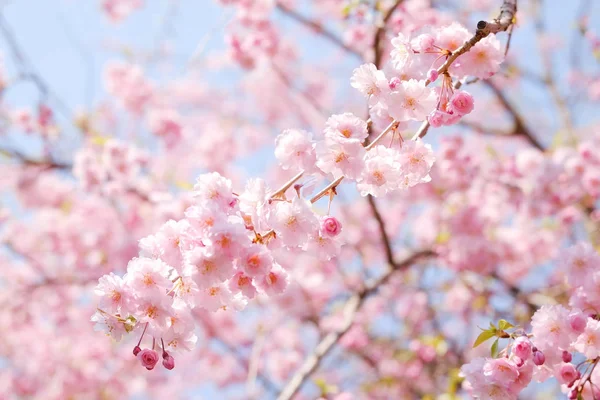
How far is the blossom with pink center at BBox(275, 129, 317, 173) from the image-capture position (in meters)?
1.59

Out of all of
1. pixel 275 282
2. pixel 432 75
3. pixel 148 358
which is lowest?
pixel 148 358

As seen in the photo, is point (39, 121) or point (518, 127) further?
point (39, 121)

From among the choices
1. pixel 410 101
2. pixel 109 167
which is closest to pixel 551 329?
pixel 410 101

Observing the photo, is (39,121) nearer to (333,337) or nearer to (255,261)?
(333,337)

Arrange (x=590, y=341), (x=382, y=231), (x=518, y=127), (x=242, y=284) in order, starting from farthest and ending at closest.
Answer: (x=518, y=127)
(x=382, y=231)
(x=590, y=341)
(x=242, y=284)

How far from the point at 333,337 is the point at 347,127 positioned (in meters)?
2.20

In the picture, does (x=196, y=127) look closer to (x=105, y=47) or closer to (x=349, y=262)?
(x=105, y=47)

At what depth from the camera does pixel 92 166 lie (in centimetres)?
474

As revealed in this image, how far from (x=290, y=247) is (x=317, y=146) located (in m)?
0.30

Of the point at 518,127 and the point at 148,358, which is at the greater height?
the point at 518,127

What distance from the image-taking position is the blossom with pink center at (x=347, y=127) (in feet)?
5.12

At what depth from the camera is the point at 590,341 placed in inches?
65.4

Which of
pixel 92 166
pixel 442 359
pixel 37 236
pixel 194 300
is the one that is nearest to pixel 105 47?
pixel 37 236

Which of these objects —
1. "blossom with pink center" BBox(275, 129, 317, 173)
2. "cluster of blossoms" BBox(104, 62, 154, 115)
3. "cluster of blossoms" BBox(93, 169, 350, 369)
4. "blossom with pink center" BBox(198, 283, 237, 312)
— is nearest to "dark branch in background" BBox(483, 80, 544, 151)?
"blossom with pink center" BBox(275, 129, 317, 173)
